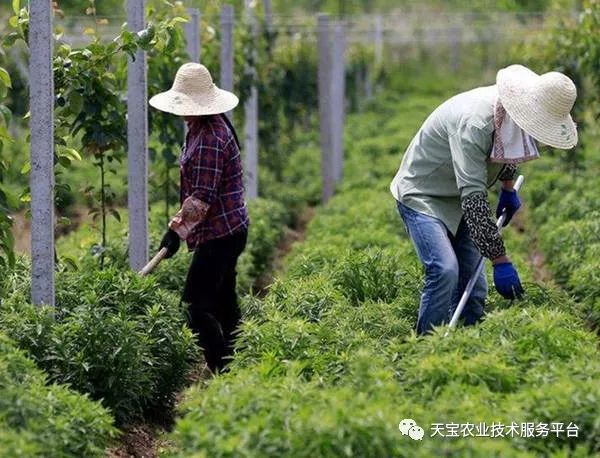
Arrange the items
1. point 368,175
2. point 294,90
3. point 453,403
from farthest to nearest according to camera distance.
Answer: point 294,90 < point 368,175 < point 453,403

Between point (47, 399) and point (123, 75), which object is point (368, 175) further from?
point (47, 399)

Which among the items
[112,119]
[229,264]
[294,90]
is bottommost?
[294,90]

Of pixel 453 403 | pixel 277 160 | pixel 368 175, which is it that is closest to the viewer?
pixel 453 403

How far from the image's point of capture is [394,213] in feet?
35.4

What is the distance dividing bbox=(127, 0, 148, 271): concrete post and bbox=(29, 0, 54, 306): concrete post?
53.9 inches

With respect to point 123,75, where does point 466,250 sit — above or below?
below

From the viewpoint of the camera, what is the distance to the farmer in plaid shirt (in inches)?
282

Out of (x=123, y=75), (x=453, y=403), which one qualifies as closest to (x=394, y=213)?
(x=123, y=75)

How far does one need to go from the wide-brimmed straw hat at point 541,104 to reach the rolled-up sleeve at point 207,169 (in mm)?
1703

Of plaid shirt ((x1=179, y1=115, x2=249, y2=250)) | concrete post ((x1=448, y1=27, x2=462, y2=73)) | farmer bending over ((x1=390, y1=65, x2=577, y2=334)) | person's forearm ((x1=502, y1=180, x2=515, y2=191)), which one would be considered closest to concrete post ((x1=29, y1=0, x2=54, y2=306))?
plaid shirt ((x1=179, y1=115, x2=249, y2=250))

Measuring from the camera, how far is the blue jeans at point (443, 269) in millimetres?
6605

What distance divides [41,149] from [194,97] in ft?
3.75

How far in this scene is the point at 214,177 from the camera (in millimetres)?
7137

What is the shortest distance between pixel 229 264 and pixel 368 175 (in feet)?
24.7
